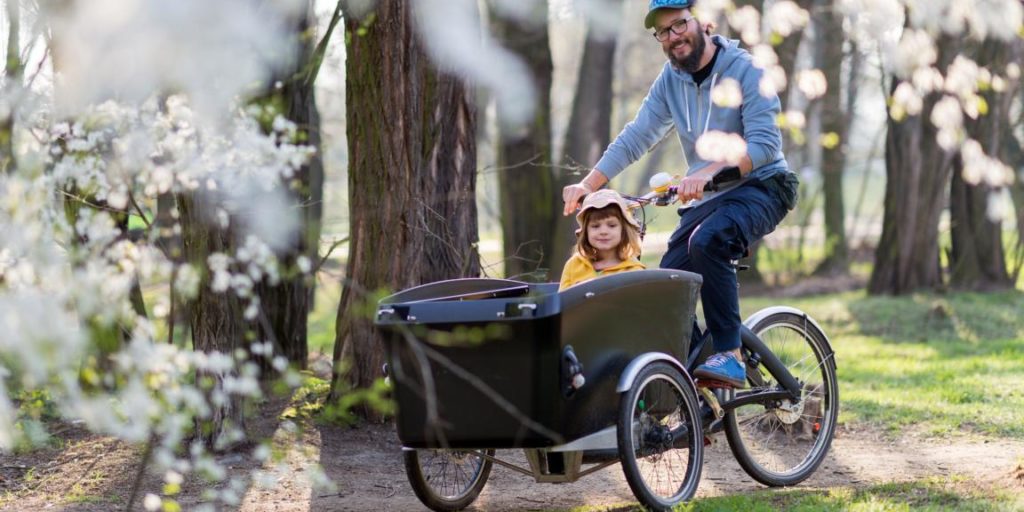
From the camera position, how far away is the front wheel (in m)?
5.17

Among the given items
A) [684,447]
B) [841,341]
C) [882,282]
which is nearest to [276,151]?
[684,447]

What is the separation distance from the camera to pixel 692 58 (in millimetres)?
4797

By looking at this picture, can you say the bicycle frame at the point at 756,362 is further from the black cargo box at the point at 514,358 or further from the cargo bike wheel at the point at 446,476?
the cargo bike wheel at the point at 446,476

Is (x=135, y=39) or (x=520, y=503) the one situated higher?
(x=135, y=39)

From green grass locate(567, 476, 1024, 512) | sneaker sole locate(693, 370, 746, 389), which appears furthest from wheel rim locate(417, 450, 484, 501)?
sneaker sole locate(693, 370, 746, 389)

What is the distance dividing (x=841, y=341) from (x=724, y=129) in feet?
23.6

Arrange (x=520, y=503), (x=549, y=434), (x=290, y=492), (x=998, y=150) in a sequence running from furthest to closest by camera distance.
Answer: (x=998, y=150)
(x=290, y=492)
(x=520, y=503)
(x=549, y=434)

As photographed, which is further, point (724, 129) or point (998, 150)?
point (998, 150)

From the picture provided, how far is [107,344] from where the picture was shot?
749cm

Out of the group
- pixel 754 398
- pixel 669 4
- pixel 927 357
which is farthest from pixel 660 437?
pixel 927 357

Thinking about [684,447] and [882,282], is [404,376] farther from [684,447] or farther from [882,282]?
[882,282]

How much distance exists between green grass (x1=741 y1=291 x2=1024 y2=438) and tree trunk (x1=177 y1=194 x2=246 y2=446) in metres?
3.49

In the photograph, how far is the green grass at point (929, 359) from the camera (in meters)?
7.09

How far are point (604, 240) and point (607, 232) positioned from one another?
0.03 metres
